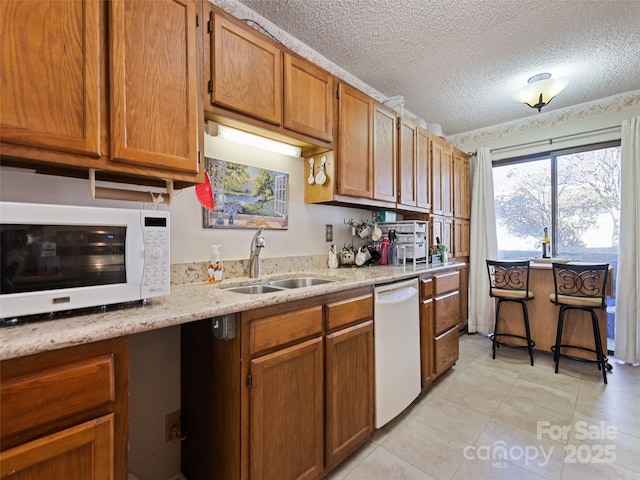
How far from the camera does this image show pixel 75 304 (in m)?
0.86

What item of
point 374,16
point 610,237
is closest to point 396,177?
point 374,16

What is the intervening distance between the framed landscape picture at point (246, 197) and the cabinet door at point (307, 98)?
39 cm

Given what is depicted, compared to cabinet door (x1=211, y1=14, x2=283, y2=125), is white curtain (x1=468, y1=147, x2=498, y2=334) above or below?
below

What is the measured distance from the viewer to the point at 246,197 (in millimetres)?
1819

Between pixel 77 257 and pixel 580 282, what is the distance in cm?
362

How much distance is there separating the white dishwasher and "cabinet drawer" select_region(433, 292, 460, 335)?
333 mm

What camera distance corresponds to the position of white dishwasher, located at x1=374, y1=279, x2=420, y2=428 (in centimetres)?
174

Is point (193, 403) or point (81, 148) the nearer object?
point (81, 148)

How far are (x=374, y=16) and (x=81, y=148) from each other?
1833 millimetres

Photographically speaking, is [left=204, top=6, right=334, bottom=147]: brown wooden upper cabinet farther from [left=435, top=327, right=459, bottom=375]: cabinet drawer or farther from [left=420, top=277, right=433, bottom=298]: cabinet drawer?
[left=435, top=327, right=459, bottom=375]: cabinet drawer

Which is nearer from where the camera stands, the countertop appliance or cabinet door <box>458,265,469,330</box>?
the countertop appliance

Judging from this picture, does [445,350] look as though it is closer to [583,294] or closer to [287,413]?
[583,294]

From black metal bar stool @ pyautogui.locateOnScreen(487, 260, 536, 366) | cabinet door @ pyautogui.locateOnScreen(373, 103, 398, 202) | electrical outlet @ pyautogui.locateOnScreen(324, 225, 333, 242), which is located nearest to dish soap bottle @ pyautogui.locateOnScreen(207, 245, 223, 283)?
electrical outlet @ pyautogui.locateOnScreen(324, 225, 333, 242)

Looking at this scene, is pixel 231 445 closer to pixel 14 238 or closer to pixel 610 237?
pixel 14 238
